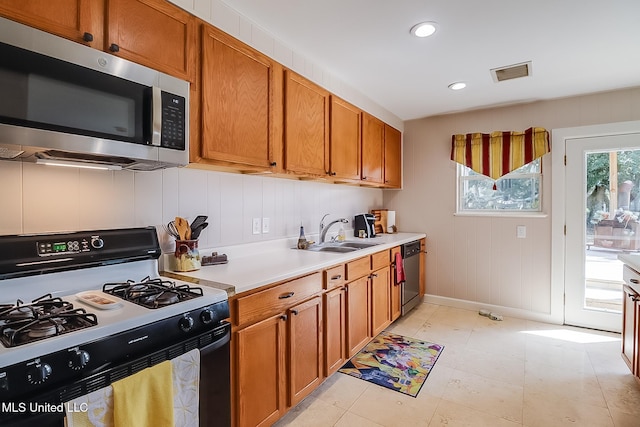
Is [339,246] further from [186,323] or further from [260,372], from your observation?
[186,323]

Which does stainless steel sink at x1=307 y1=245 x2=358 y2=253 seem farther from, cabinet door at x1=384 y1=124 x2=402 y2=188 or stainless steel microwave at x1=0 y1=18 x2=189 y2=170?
stainless steel microwave at x1=0 y1=18 x2=189 y2=170

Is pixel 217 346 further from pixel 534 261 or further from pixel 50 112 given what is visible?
pixel 534 261

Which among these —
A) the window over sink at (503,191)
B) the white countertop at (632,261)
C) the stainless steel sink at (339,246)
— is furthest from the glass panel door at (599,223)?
the stainless steel sink at (339,246)

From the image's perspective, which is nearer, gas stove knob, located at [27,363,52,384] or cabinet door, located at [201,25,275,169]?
gas stove knob, located at [27,363,52,384]

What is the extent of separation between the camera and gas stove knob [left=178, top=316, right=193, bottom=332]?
117 centimetres

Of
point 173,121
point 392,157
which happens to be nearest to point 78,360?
point 173,121

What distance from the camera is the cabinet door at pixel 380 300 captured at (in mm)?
2715

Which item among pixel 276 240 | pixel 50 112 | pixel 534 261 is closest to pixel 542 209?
pixel 534 261

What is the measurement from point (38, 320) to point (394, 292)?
2.69 metres

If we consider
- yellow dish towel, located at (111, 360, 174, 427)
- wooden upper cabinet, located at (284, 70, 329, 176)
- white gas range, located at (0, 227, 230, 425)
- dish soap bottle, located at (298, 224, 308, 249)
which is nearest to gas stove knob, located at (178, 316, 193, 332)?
white gas range, located at (0, 227, 230, 425)

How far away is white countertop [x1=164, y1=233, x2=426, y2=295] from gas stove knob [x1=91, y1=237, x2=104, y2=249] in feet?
1.18

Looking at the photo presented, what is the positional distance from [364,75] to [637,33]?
1.78 meters

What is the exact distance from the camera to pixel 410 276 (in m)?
3.48

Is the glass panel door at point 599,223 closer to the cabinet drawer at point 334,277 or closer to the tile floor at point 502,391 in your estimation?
the tile floor at point 502,391
